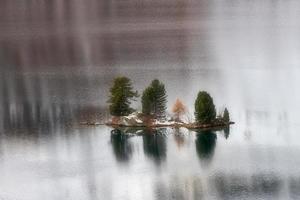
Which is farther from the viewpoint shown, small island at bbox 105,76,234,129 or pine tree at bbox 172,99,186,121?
pine tree at bbox 172,99,186,121

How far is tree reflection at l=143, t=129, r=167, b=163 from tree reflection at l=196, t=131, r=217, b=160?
64 centimetres

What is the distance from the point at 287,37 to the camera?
2370 cm

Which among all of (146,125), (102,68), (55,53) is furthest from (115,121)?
(55,53)

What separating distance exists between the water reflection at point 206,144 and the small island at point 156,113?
23 centimetres

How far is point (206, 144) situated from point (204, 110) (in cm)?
80

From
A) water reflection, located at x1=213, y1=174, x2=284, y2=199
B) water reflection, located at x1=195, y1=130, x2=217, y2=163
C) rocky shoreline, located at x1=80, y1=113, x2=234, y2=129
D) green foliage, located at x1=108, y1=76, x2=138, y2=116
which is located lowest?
water reflection, located at x1=213, y1=174, x2=284, y2=199

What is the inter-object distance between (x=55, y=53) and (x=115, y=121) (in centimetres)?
906

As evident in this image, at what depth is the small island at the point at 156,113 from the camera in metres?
14.9

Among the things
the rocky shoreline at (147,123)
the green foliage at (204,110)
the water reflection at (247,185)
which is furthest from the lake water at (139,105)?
the green foliage at (204,110)

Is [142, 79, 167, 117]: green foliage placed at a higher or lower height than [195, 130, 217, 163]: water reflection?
higher

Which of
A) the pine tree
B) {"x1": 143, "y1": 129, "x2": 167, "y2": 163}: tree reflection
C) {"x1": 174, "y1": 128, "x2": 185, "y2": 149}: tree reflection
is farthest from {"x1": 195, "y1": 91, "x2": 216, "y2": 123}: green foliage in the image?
{"x1": 143, "y1": 129, "x2": 167, "y2": 163}: tree reflection

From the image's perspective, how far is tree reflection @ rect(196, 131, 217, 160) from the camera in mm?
13930

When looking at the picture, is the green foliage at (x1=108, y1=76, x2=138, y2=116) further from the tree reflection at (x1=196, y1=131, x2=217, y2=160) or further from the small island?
the tree reflection at (x1=196, y1=131, x2=217, y2=160)

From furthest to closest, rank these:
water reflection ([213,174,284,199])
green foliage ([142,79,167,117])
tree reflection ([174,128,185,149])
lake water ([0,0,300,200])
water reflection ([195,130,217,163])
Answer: green foliage ([142,79,167,117]) → tree reflection ([174,128,185,149]) → water reflection ([195,130,217,163]) → lake water ([0,0,300,200]) → water reflection ([213,174,284,199])
